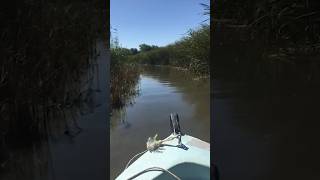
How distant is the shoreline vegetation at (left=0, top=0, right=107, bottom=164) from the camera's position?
175 centimetres

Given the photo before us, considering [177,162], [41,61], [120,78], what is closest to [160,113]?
[120,78]

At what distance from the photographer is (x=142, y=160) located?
2324 millimetres

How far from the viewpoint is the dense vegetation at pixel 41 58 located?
68.8 inches

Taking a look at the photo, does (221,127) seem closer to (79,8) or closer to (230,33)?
(230,33)

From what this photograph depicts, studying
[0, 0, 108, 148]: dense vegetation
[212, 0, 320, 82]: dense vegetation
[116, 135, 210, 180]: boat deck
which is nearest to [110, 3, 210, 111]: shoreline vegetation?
[212, 0, 320, 82]: dense vegetation

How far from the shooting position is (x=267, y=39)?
1.74 meters

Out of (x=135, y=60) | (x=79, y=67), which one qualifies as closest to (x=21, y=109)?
(x=79, y=67)

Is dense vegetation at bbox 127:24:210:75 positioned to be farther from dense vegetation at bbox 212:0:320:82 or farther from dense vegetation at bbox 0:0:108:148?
dense vegetation at bbox 0:0:108:148

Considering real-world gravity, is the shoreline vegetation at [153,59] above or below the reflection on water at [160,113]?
above

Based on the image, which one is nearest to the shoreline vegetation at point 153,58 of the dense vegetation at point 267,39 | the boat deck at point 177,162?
the dense vegetation at point 267,39

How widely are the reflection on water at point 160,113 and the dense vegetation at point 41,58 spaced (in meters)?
0.73

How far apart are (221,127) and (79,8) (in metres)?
0.88

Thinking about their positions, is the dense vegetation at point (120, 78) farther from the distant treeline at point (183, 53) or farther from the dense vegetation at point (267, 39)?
the dense vegetation at point (267, 39)

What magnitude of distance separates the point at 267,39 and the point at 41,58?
1.04 m
